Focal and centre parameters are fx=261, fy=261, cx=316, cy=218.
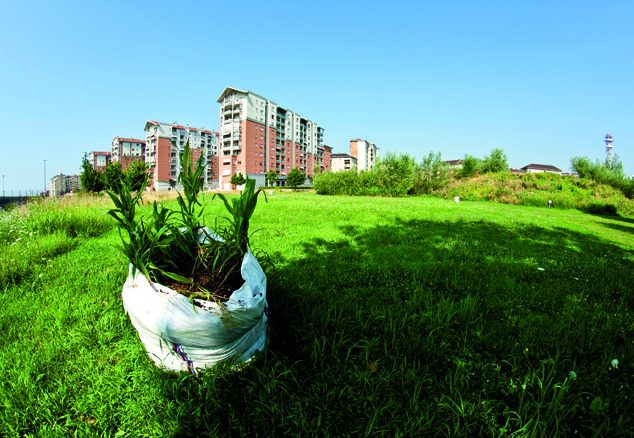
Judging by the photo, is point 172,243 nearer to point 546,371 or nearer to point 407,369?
point 407,369

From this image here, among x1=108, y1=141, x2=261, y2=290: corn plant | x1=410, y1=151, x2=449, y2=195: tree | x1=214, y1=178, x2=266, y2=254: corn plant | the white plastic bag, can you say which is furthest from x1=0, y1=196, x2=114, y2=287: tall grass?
x1=410, y1=151, x2=449, y2=195: tree

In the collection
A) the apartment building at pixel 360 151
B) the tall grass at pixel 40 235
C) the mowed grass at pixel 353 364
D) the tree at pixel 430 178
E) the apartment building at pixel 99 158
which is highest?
the apartment building at pixel 360 151

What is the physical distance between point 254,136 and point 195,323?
7213 cm

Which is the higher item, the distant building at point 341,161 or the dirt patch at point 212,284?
the distant building at point 341,161

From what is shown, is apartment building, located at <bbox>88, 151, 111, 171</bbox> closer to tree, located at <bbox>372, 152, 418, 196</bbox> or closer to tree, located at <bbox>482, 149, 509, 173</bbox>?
tree, located at <bbox>372, 152, 418, 196</bbox>

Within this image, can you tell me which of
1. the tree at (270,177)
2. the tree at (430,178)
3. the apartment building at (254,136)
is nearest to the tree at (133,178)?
the tree at (430,178)

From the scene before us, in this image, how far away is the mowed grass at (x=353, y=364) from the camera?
1.42 meters

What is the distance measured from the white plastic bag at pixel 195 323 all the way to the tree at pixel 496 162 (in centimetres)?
4404

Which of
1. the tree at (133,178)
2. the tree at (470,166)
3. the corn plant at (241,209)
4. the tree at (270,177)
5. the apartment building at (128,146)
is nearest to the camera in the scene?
the corn plant at (241,209)

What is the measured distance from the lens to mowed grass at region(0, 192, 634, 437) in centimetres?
142

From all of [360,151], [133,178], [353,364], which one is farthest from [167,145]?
[353,364]

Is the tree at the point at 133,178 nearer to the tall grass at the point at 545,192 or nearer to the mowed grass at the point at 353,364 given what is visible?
the mowed grass at the point at 353,364

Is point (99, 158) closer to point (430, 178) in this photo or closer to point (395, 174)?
point (395, 174)

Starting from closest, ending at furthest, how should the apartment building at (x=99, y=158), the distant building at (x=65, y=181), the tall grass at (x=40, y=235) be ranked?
the tall grass at (x=40, y=235)
the apartment building at (x=99, y=158)
the distant building at (x=65, y=181)
